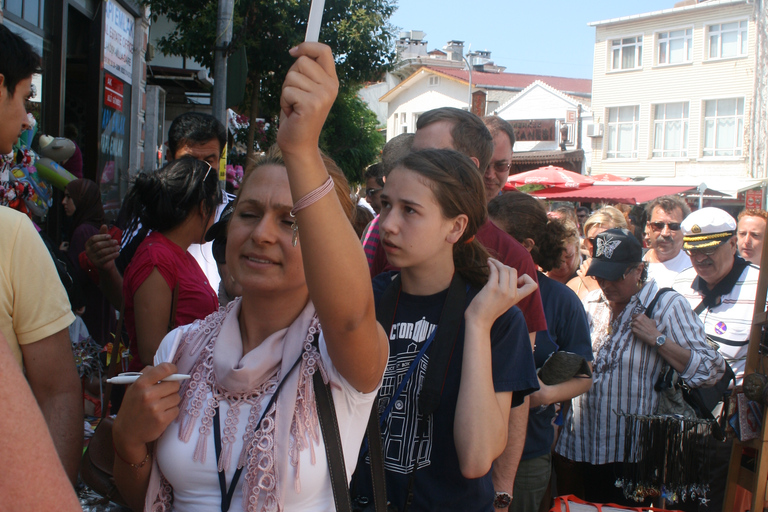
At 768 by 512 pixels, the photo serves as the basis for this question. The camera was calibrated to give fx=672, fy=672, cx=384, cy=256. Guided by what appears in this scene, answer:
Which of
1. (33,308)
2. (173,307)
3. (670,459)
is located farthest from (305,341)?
(670,459)

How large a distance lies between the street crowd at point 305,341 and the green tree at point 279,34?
28.2 ft

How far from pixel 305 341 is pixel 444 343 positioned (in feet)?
1.70

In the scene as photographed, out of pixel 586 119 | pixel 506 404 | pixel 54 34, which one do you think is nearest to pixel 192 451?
pixel 506 404

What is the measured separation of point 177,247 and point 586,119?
37454 mm

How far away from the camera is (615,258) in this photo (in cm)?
380

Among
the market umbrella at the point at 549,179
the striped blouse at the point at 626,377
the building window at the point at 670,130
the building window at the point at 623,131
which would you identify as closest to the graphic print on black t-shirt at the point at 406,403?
the striped blouse at the point at 626,377

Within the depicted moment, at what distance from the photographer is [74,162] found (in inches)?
266

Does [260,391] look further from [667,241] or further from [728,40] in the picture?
[728,40]

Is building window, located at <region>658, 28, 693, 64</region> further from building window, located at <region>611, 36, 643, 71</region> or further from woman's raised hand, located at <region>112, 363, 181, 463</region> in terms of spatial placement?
woman's raised hand, located at <region>112, 363, 181, 463</region>

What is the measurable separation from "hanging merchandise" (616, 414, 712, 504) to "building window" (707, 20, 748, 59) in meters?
32.3

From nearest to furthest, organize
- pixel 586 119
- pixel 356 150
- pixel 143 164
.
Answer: pixel 143 164, pixel 356 150, pixel 586 119

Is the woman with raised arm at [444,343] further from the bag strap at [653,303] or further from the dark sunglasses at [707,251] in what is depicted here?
the dark sunglasses at [707,251]

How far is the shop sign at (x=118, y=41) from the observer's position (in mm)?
8539

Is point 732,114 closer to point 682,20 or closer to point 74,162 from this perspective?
point 682,20
